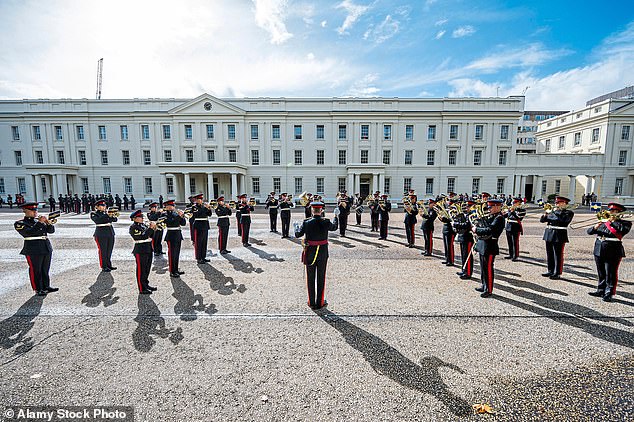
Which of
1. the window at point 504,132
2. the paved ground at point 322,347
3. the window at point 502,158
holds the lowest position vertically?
the paved ground at point 322,347

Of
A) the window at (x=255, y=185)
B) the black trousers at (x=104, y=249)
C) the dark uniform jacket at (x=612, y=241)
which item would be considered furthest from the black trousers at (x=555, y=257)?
the window at (x=255, y=185)

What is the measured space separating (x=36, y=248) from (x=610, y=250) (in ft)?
38.9

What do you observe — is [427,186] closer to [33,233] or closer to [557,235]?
[557,235]

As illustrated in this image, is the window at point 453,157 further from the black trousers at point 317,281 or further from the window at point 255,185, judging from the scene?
the black trousers at point 317,281

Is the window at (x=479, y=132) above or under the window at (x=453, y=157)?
above

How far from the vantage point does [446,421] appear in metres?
2.82

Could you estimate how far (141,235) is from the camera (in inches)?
241

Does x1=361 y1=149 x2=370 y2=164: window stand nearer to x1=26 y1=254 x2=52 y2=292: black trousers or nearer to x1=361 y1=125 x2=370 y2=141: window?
x1=361 y1=125 x2=370 y2=141: window

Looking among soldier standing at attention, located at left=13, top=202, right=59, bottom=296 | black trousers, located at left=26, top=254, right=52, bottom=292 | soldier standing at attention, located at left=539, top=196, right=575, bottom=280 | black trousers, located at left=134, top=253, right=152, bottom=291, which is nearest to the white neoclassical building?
soldier standing at attention, located at left=539, top=196, right=575, bottom=280

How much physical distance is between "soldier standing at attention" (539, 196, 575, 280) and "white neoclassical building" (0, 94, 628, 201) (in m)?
28.8

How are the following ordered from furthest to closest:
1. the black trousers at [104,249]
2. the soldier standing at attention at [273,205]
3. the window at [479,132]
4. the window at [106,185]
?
the window at [106,185], the window at [479,132], the soldier standing at attention at [273,205], the black trousers at [104,249]

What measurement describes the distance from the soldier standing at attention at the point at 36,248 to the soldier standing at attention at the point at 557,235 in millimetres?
11583

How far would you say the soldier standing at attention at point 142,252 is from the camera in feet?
20.1

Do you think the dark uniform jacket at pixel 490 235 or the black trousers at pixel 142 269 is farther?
the black trousers at pixel 142 269
